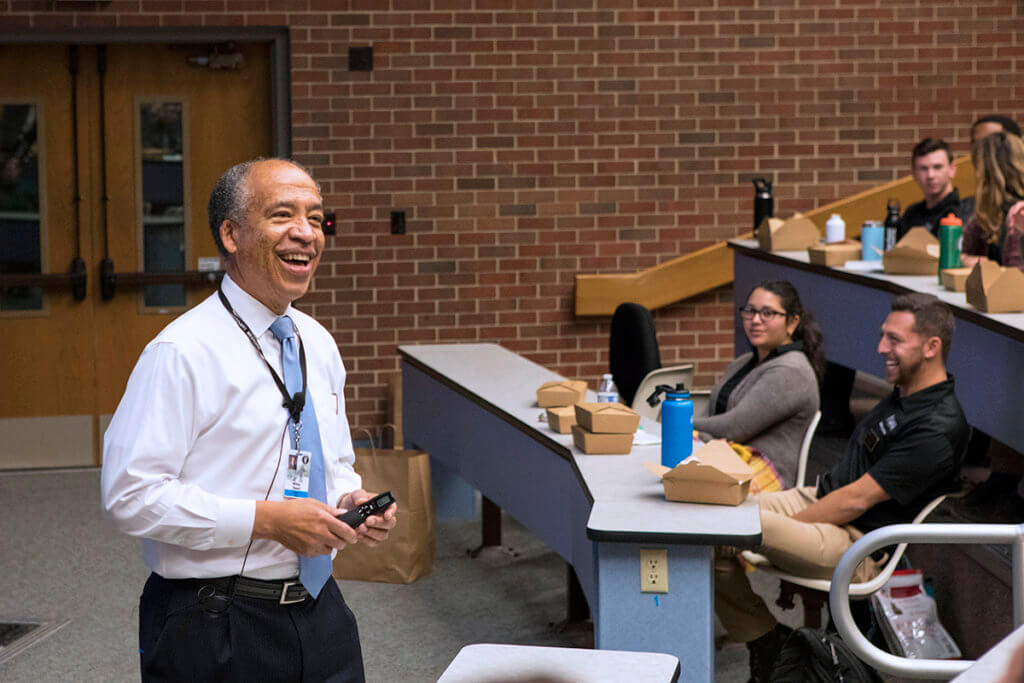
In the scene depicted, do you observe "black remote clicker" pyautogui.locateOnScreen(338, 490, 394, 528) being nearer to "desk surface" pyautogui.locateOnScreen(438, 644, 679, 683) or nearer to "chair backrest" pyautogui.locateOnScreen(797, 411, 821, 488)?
"desk surface" pyautogui.locateOnScreen(438, 644, 679, 683)

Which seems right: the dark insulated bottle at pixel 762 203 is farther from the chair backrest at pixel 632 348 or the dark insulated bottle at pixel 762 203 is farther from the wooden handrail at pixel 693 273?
the chair backrest at pixel 632 348

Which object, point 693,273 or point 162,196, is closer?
point 162,196

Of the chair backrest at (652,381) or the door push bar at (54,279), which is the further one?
the door push bar at (54,279)

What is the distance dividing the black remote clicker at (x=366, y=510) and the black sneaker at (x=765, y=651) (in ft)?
6.01

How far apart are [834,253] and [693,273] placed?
169 cm

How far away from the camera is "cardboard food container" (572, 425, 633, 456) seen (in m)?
3.64

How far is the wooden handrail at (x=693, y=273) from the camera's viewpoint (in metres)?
7.00

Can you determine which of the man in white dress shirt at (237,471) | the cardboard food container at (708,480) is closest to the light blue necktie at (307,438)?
the man in white dress shirt at (237,471)

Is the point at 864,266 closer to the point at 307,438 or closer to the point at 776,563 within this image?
the point at 776,563

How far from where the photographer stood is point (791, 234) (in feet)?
20.0

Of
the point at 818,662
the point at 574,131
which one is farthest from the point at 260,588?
the point at 574,131

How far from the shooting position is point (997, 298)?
407 cm

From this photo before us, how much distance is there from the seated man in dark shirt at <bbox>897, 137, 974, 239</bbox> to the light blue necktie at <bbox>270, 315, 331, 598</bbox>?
4.22 metres

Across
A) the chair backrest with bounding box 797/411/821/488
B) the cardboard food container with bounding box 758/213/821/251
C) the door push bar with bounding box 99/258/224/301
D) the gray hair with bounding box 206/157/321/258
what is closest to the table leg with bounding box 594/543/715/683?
the gray hair with bounding box 206/157/321/258
